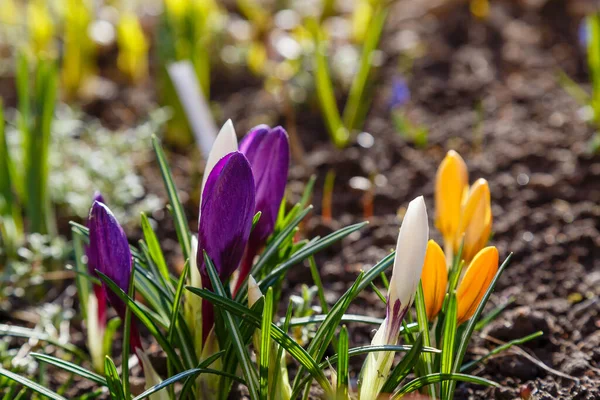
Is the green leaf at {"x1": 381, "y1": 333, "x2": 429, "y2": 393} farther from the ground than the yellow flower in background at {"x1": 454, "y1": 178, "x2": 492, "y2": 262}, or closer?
closer

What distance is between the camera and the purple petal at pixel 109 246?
1.05 meters

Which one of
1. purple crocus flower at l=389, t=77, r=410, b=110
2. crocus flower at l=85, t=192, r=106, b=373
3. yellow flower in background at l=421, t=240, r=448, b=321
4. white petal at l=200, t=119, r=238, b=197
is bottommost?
crocus flower at l=85, t=192, r=106, b=373

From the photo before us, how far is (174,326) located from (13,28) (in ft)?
7.92

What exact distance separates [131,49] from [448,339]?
216cm

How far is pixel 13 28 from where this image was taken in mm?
3064

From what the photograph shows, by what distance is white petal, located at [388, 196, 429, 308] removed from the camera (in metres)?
0.97

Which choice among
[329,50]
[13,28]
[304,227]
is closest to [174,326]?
[304,227]

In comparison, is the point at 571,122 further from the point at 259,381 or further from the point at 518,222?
the point at 259,381

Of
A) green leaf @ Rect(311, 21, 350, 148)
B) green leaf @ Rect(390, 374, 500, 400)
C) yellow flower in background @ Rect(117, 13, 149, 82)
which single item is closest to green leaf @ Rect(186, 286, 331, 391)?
green leaf @ Rect(390, 374, 500, 400)

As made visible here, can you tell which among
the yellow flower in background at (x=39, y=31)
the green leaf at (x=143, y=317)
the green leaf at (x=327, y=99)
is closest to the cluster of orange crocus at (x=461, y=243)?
the green leaf at (x=143, y=317)

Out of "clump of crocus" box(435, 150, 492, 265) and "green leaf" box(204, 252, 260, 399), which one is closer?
"green leaf" box(204, 252, 260, 399)

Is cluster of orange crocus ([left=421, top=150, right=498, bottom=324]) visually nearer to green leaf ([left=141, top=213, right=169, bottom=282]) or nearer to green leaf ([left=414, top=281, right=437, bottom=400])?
green leaf ([left=414, top=281, right=437, bottom=400])

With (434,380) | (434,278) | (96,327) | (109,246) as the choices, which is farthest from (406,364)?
(96,327)

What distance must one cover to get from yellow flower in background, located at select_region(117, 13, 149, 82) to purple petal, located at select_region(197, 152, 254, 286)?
76.3 inches
